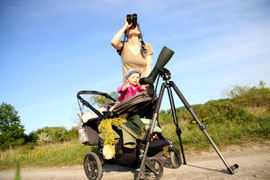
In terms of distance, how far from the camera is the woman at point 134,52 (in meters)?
4.30

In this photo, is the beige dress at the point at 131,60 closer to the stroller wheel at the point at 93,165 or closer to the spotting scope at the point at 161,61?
the spotting scope at the point at 161,61

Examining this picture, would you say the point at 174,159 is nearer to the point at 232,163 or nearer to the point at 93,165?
the point at 232,163

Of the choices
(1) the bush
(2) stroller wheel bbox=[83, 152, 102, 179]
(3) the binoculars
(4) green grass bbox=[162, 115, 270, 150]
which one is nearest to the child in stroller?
(2) stroller wheel bbox=[83, 152, 102, 179]

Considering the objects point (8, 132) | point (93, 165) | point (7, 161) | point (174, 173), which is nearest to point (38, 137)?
point (8, 132)

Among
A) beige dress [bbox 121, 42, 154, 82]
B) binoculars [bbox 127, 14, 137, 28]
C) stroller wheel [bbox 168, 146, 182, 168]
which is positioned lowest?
stroller wheel [bbox 168, 146, 182, 168]

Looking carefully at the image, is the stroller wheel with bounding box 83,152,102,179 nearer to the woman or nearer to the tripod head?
the tripod head

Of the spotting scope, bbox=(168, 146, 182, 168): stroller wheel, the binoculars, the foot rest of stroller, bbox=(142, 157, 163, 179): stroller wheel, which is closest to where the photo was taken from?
bbox=(142, 157, 163, 179): stroller wheel

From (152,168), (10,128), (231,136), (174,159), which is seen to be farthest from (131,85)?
(10,128)

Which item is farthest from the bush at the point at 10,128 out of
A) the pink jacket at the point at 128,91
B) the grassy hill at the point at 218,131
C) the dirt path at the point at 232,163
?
the pink jacket at the point at 128,91

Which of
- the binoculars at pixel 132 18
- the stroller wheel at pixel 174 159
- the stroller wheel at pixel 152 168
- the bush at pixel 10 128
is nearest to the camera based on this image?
the stroller wheel at pixel 152 168

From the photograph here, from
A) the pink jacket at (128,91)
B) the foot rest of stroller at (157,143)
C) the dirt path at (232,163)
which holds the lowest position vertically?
the dirt path at (232,163)

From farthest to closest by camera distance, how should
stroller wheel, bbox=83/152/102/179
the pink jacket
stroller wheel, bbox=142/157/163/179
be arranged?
the pink jacket → stroller wheel, bbox=83/152/102/179 → stroller wheel, bbox=142/157/163/179

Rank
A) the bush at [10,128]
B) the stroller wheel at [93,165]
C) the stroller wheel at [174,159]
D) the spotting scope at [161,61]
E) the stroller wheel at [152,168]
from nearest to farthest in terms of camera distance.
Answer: the stroller wheel at [152,168]
the spotting scope at [161,61]
the stroller wheel at [93,165]
the stroller wheel at [174,159]
the bush at [10,128]

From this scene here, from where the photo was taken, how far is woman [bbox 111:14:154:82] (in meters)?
4.30
